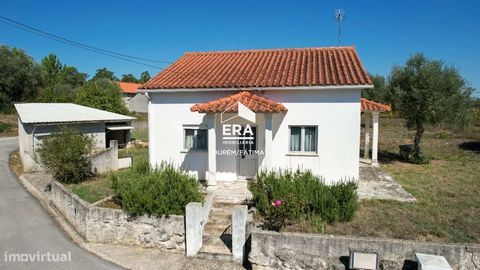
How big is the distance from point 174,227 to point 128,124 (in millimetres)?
22374

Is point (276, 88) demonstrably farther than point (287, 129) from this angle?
No

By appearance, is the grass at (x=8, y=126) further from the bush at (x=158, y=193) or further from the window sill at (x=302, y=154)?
the window sill at (x=302, y=154)

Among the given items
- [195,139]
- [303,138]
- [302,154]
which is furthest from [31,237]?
[303,138]

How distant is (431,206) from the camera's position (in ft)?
35.8

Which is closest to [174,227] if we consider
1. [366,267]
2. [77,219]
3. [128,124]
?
[77,219]

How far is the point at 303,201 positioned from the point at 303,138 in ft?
15.6

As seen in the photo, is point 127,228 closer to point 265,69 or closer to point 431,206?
point 265,69

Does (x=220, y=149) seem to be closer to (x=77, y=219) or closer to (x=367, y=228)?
(x=77, y=219)

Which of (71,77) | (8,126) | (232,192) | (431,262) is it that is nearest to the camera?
(431,262)

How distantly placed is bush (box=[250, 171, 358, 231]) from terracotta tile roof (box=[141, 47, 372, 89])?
191 inches

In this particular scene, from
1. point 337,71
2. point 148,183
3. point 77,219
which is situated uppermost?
point 337,71

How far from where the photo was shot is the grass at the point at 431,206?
27.6 feet

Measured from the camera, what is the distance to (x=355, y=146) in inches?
489

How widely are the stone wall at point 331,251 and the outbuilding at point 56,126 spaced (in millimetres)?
15371
